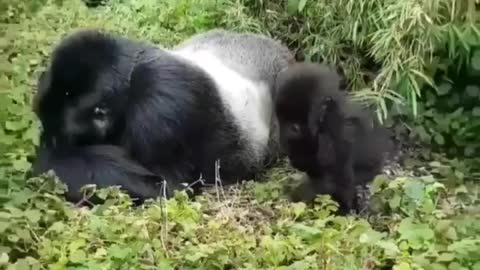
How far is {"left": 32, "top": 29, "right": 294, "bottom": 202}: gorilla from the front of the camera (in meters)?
2.71

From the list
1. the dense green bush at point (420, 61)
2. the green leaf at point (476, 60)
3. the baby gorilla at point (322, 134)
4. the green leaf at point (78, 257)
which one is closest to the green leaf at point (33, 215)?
the green leaf at point (78, 257)

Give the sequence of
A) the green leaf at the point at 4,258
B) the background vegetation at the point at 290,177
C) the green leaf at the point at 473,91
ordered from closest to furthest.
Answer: the green leaf at the point at 4,258
the background vegetation at the point at 290,177
the green leaf at the point at 473,91

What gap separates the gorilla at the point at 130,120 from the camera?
2.71 meters

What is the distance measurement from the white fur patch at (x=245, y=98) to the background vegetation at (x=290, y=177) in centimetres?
15

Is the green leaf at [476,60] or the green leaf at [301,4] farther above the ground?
the green leaf at [301,4]

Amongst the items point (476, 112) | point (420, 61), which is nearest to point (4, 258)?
point (420, 61)

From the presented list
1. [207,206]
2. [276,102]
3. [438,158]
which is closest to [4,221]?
[207,206]

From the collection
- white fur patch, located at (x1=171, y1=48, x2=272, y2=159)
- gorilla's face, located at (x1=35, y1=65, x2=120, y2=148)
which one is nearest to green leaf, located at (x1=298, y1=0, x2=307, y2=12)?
white fur patch, located at (x1=171, y1=48, x2=272, y2=159)

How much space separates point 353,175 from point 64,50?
89 cm

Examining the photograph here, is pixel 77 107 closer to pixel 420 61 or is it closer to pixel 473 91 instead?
pixel 420 61

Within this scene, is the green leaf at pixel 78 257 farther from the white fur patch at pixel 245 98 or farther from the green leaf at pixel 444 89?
the green leaf at pixel 444 89

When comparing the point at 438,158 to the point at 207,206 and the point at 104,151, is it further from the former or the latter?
the point at 104,151

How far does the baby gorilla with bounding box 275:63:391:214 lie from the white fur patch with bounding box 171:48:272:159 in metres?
0.46

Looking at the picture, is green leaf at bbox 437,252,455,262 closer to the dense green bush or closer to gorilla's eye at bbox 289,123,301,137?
gorilla's eye at bbox 289,123,301,137
